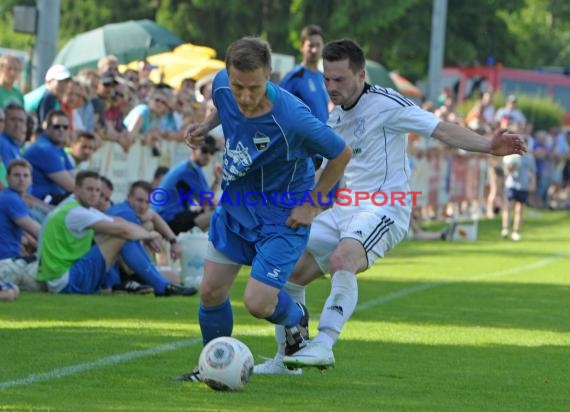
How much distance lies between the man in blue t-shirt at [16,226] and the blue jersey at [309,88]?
2.87 metres

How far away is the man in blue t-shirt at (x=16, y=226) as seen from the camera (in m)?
14.4

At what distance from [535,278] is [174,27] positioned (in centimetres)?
2952

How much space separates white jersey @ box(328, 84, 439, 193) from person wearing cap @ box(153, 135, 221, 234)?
734cm

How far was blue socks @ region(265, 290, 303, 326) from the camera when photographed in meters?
8.84

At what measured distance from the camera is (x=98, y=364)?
9445 mm

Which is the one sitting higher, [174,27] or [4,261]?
[174,27]

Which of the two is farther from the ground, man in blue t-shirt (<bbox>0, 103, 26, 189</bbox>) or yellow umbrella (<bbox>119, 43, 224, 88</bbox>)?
yellow umbrella (<bbox>119, 43, 224, 88</bbox>)

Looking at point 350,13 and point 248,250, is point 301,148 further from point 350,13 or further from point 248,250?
point 350,13

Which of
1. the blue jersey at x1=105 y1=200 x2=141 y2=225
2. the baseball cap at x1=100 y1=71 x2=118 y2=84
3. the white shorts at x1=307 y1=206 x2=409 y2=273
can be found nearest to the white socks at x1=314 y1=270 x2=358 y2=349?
the white shorts at x1=307 y1=206 x2=409 y2=273

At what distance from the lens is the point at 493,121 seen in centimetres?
3375

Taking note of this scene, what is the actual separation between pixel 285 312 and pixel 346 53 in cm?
179

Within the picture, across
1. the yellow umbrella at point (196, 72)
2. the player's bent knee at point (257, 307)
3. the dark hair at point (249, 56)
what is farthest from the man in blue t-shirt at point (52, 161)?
the yellow umbrella at point (196, 72)

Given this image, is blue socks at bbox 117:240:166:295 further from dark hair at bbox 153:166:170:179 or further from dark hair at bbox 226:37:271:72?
dark hair at bbox 226:37:271:72

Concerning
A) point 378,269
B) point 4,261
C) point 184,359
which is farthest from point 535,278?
point 184,359
